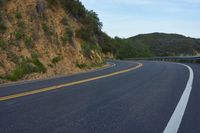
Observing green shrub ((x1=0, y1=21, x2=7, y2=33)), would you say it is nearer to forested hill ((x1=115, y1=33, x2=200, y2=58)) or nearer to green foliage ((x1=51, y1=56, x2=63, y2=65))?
green foliage ((x1=51, y1=56, x2=63, y2=65))

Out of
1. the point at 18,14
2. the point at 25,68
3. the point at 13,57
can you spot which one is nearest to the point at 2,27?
the point at 13,57

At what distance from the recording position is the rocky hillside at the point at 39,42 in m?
19.7

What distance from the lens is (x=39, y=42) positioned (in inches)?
949

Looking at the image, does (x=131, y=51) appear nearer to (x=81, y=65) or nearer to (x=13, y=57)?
(x=81, y=65)

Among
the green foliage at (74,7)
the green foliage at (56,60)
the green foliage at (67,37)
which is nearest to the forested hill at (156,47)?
the green foliage at (74,7)

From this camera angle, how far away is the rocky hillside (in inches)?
776

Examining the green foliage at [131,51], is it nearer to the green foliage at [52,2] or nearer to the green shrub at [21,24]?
the green foliage at [52,2]

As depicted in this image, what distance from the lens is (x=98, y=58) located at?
34438 millimetres

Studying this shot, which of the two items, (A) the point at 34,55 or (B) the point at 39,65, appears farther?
(A) the point at 34,55

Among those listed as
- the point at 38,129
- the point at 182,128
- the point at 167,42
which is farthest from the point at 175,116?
the point at 167,42

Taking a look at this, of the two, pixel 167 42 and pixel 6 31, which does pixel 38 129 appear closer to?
pixel 6 31

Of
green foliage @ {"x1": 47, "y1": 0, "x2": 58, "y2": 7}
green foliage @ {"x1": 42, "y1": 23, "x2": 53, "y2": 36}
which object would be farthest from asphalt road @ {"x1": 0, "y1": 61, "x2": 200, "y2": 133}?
green foliage @ {"x1": 47, "y1": 0, "x2": 58, "y2": 7}

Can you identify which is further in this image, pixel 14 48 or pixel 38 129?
pixel 14 48

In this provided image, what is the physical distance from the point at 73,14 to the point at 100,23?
2999 centimetres
